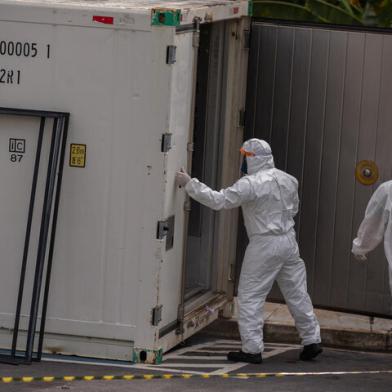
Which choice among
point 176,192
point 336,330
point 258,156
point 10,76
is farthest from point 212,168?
point 10,76

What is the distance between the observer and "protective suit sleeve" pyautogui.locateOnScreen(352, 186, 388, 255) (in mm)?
8789

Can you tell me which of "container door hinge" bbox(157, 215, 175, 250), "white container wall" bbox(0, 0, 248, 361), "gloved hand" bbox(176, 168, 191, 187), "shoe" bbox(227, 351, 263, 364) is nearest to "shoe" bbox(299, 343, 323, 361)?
"shoe" bbox(227, 351, 263, 364)

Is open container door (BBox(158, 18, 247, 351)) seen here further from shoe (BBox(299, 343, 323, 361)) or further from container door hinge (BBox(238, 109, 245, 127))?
shoe (BBox(299, 343, 323, 361))

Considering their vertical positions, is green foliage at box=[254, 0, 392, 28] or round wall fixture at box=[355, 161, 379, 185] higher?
green foliage at box=[254, 0, 392, 28]

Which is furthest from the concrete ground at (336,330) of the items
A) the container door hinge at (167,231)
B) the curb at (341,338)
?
the container door hinge at (167,231)

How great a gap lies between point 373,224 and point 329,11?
4.07 meters

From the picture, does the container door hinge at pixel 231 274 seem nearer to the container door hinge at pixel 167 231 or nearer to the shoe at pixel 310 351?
the shoe at pixel 310 351

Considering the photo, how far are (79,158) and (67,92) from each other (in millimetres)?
452

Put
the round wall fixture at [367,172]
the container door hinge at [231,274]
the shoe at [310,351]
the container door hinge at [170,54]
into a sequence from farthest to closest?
the container door hinge at [231,274] → the round wall fixture at [367,172] → the shoe at [310,351] → the container door hinge at [170,54]

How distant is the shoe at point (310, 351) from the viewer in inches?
366

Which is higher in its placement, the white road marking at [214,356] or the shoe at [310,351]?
the shoe at [310,351]

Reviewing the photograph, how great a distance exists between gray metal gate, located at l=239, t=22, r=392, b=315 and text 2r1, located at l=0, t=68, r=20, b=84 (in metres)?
2.37

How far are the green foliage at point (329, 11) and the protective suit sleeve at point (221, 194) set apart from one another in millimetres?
3872

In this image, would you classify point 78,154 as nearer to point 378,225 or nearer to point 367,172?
point 378,225
